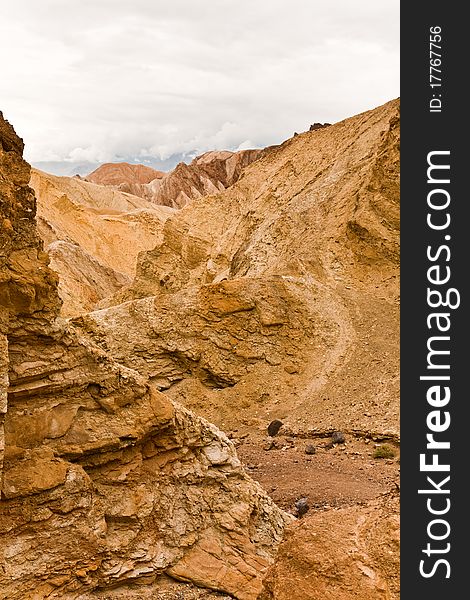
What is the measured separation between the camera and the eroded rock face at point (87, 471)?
633cm

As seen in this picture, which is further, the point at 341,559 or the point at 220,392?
the point at 220,392

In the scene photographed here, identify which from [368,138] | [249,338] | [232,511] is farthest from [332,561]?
[368,138]

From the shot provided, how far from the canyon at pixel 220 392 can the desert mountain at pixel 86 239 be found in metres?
0.31

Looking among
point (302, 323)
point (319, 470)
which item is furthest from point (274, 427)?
point (302, 323)

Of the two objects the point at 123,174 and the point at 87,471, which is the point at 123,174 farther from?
the point at 87,471

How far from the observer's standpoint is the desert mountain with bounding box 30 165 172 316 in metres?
30.2

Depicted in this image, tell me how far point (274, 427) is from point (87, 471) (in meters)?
10.5

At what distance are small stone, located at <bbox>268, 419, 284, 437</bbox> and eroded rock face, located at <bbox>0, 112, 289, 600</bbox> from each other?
28.8 feet

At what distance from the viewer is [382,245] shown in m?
20.5

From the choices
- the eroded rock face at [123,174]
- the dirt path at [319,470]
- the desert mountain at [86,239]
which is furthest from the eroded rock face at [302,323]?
the eroded rock face at [123,174]

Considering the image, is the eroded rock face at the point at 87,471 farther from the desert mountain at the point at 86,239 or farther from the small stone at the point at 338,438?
the desert mountain at the point at 86,239

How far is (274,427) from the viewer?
16891mm

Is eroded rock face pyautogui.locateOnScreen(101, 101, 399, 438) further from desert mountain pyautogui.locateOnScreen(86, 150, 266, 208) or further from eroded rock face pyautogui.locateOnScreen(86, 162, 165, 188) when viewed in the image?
eroded rock face pyautogui.locateOnScreen(86, 162, 165, 188)

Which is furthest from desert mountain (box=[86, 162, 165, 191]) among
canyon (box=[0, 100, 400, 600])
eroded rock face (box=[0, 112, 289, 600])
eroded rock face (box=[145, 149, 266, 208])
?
eroded rock face (box=[0, 112, 289, 600])
